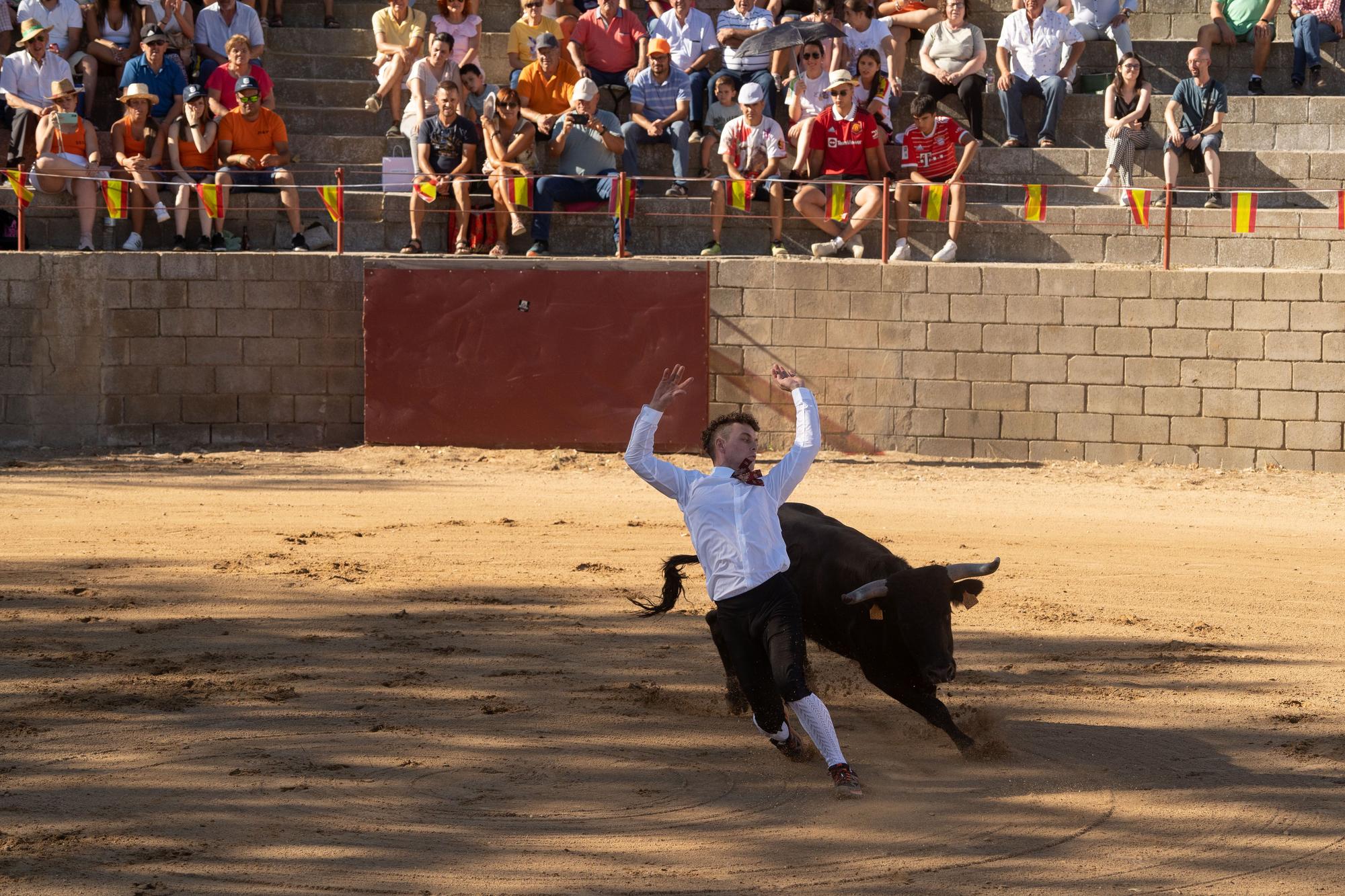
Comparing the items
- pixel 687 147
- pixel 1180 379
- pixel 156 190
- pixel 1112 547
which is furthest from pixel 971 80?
pixel 156 190

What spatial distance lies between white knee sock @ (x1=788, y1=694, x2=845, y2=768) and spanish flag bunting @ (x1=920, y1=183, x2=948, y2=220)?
910 centimetres

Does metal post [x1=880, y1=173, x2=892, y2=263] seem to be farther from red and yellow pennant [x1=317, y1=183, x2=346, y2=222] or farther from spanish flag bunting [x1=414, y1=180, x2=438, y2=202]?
red and yellow pennant [x1=317, y1=183, x2=346, y2=222]

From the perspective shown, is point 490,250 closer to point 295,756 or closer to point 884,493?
point 884,493

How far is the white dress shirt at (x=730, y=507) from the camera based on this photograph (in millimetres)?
5977

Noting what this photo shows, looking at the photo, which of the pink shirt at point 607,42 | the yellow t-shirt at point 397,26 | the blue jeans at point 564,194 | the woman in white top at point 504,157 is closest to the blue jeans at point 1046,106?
the pink shirt at point 607,42

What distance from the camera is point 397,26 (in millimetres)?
16625

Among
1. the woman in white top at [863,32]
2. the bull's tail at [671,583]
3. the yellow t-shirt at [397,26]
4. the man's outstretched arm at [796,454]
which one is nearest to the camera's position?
the man's outstretched arm at [796,454]

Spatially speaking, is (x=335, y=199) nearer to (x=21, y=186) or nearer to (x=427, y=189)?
(x=427, y=189)

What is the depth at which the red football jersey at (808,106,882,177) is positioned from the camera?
48.8 ft

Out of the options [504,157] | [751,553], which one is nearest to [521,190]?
[504,157]

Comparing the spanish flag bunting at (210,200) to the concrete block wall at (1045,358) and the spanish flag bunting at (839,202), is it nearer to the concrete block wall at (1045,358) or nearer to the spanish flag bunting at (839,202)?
the concrete block wall at (1045,358)

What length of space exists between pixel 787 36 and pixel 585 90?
7.23 ft

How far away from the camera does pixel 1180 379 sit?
540 inches

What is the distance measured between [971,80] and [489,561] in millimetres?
8368
